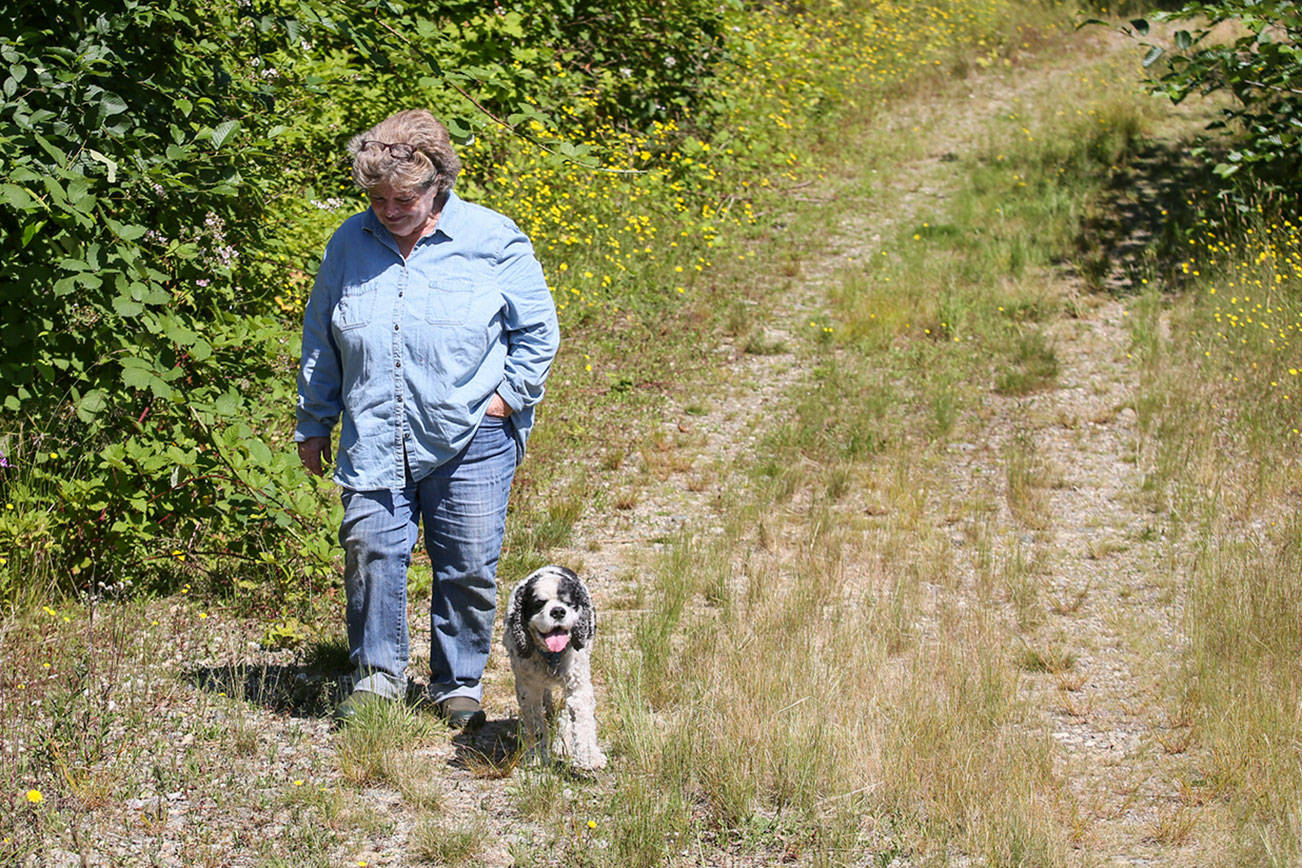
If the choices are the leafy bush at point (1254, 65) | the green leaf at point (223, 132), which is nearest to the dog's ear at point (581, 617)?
the green leaf at point (223, 132)

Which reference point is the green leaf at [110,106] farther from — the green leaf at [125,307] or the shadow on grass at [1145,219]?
the shadow on grass at [1145,219]

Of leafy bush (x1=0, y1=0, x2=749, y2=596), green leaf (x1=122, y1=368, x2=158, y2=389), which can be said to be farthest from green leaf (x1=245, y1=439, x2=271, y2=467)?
green leaf (x1=122, y1=368, x2=158, y2=389)

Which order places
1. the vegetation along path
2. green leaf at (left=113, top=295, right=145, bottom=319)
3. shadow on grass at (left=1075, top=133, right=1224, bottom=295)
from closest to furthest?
1. the vegetation along path
2. green leaf at (left=113, top=295, right=145, bottom=319)
3. shadow on grass at (left=1075, top=133, right=1224, bottom=295)

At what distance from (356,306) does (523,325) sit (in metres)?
0.55

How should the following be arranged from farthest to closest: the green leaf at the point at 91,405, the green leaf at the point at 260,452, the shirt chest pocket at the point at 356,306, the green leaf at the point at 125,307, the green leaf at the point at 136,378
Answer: the green leaf at the point at 260,452 < the green leaf at the point at 91,405 < the green leaf at the point at 136,378 < the green leaf at the point at 125,307 < the shirt chest pocket at the point at 356,306

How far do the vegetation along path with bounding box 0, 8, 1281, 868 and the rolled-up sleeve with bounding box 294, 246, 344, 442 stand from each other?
1.02m

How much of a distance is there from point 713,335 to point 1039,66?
33.2ft

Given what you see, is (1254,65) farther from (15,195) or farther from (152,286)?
(15,195)

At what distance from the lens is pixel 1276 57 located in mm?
8414

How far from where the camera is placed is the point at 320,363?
4082mm

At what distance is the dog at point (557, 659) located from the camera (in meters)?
3.84

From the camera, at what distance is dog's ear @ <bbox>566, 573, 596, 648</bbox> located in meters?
3.87

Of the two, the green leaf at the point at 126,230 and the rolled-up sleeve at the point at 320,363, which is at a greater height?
the green leaf at the point at 126,230

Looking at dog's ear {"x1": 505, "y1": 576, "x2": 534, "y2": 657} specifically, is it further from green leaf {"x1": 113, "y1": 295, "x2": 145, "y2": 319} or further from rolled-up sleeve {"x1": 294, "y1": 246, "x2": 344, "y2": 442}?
green leaf {"x1": 113, "y1": 295, "x2": 145, "y2": 319}
